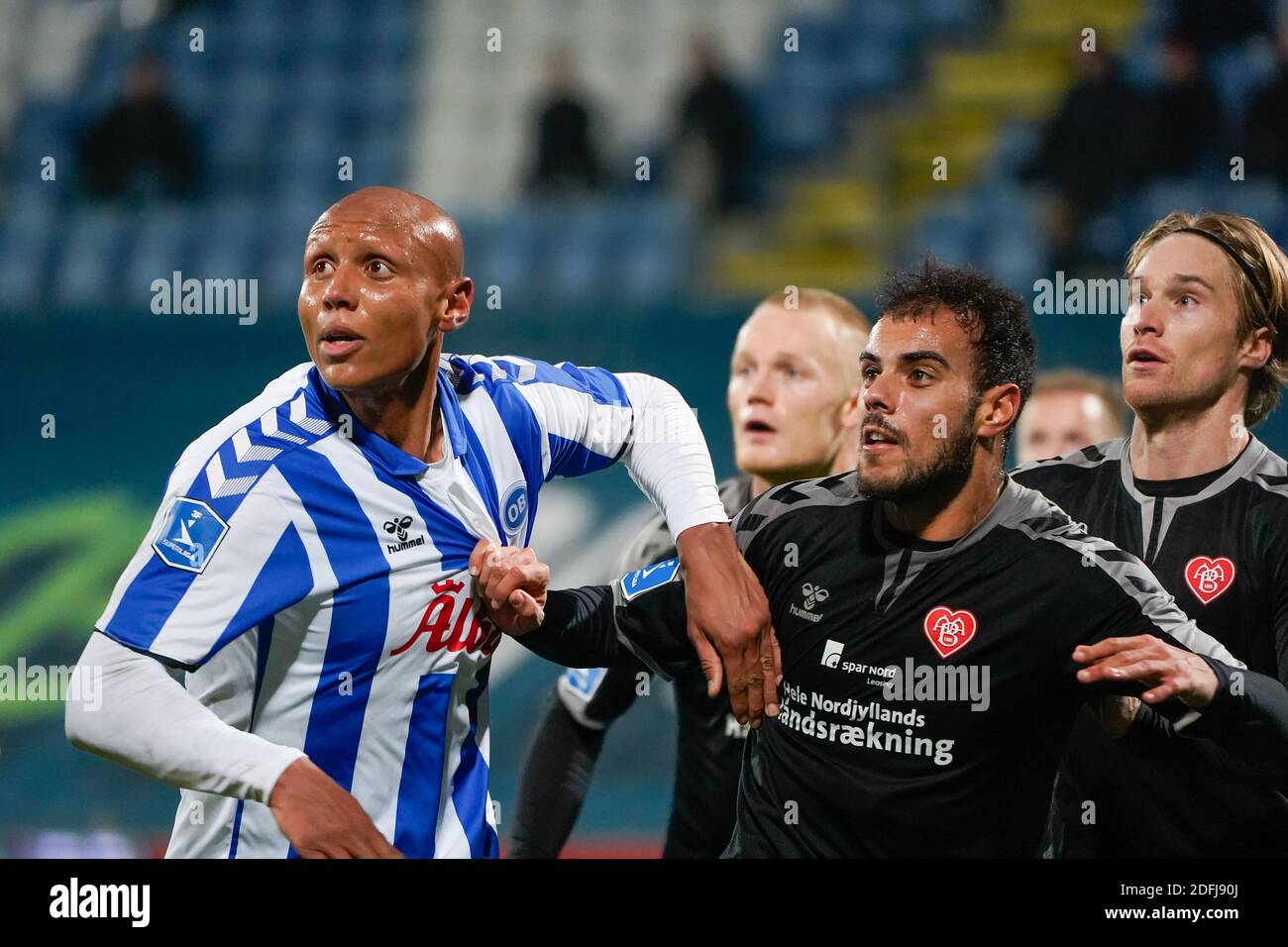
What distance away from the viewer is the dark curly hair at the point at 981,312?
2.88 metres

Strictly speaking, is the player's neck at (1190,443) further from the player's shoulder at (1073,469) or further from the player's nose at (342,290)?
the player's nose at (342,290)

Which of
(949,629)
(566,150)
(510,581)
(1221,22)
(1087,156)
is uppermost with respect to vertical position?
(1221,22)

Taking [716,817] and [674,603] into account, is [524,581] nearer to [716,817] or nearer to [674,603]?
[674,603]

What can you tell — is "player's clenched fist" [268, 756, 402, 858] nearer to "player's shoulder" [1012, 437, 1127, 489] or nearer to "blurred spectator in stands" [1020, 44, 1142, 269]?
"player's shoulder" [1012, 437, 1127, 489]

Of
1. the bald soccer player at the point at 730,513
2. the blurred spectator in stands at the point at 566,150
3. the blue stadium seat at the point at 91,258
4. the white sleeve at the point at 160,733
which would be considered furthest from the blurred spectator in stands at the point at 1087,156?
the white sleeve at the point at 160,733

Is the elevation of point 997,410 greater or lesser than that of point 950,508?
greater

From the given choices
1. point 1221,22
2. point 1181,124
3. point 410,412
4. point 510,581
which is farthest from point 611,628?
point 1221,22

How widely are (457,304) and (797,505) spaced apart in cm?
82

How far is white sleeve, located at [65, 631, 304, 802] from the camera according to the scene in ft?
7.80

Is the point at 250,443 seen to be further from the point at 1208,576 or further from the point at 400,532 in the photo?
the point at 1208,576

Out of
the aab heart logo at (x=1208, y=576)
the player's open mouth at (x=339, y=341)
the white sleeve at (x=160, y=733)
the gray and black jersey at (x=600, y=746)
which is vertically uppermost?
the player's open mouth at (x=339, y=341)

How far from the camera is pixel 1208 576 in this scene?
3107mm

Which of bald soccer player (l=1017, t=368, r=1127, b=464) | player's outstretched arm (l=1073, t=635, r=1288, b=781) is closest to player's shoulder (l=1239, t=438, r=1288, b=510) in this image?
player's outstretched arm (l=1073, t=635, r=1288, b=781)

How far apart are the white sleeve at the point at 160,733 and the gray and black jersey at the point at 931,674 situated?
2.26ft
